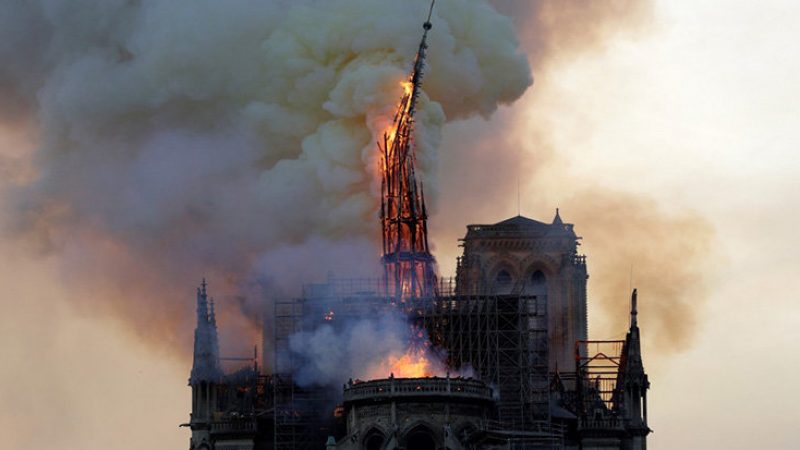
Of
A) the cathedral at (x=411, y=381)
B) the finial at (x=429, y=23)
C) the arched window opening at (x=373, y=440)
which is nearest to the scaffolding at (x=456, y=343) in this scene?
the cathedral at (x=411, y=381)

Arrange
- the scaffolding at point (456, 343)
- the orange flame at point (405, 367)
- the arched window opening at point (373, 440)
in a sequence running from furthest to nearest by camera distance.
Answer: the scaffolding at point (456, 343) < the orange flame at point (405, 367) < the arched window opening at point (373, 440)

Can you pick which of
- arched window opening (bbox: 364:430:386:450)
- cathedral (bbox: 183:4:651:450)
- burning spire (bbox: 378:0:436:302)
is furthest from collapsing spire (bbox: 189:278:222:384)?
arched window opening (bbox: 364:430:386:450)

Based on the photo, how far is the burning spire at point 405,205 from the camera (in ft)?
602

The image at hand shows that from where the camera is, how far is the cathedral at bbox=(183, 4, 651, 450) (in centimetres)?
16362

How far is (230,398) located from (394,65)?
98.8 feet

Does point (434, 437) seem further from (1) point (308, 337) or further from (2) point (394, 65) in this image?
(2) point (394, 65)

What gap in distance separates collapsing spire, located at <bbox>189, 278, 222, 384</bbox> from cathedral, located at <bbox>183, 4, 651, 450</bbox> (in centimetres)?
11

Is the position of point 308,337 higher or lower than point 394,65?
lower

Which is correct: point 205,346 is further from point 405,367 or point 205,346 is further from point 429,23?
point 429,23

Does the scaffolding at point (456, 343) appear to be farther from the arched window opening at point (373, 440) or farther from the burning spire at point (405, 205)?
the arched window opening at point (373, 440)

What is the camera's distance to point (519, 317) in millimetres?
178625

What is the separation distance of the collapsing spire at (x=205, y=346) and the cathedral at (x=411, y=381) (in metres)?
0.11

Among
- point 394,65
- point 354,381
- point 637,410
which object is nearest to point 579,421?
point 637,410

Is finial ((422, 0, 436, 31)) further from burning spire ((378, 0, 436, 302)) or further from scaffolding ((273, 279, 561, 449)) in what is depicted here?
scaffolding ((273, 279, 561, 449))
